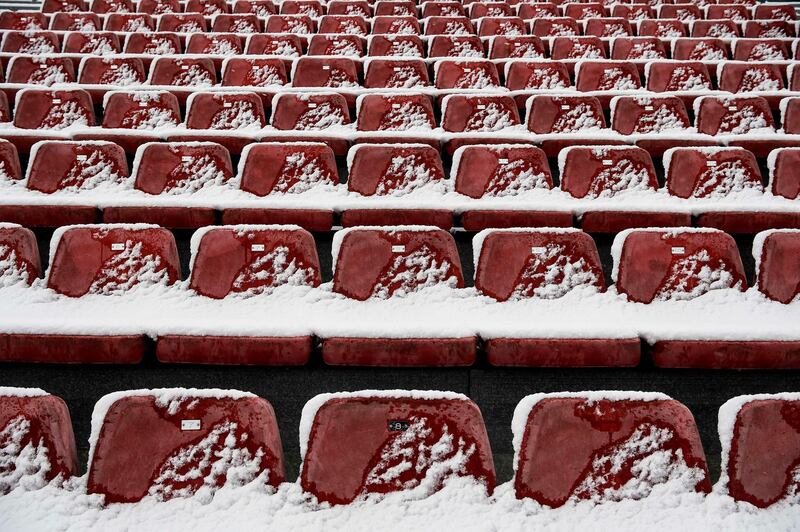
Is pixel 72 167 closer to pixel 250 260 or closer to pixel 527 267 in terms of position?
pixel 250 260

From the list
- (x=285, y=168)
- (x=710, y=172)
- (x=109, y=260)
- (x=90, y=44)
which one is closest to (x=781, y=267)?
(x=710, y=172)

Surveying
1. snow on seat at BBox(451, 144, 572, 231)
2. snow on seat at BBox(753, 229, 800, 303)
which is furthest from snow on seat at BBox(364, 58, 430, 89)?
snow on seat at BBox(753, 229, 800, 303)

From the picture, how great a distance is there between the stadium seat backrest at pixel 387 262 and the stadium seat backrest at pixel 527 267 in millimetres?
37

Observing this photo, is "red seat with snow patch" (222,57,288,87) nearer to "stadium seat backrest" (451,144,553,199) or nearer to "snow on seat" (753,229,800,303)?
"stadium seat backrest" (451,144,553,199)

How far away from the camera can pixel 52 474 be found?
1.38ft

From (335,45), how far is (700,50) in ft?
2.66

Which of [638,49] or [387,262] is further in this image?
[638,49]

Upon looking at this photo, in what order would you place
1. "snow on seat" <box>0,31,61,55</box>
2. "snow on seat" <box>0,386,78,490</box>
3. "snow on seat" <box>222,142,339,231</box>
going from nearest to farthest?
"snow on seat" <box>0,386,78,490</box> → "snow on seat" <box>222,142,339,231</box> → "snow on seat" <box>0,31,61,55</box>

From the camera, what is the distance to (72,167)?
84 centimetres

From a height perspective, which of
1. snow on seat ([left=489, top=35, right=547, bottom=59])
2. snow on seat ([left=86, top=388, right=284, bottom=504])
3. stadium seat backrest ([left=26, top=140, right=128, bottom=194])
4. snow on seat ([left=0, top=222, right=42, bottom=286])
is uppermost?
snow on seat ([left=489, top=35, right=547, bottom=59])

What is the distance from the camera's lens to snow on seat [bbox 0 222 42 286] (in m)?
0.64

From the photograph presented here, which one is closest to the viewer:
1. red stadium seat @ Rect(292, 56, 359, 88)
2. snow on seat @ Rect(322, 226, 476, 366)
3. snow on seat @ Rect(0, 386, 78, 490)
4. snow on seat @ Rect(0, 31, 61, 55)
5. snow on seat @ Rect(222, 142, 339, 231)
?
snow on seat @ Rect(0, 386, 78, 490)

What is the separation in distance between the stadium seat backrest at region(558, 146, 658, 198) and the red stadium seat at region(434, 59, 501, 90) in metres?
0.39

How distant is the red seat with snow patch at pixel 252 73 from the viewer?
1.19 meters
